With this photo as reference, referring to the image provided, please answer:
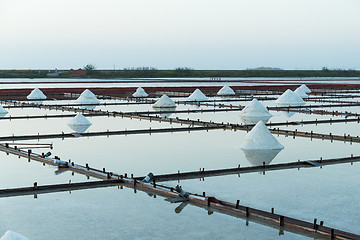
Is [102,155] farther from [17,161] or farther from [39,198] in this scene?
[39,198]

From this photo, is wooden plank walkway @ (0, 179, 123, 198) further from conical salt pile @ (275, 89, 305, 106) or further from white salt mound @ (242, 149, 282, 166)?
Answer: conical salt pile @ (275, 89, 305, 106)

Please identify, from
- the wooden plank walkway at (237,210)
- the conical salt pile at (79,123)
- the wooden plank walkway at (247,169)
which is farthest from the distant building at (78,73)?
the wooden plank walkway at (237,210)

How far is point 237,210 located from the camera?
6.63m

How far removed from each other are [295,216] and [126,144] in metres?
6.27

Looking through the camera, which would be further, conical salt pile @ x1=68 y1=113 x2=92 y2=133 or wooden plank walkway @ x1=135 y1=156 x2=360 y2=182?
conical salt pile @ x1=68 y1=113 x2=92 y2=133

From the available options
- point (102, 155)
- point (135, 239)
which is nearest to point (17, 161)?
point (102, 155)

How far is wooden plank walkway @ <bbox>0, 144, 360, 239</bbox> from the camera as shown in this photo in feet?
19.2

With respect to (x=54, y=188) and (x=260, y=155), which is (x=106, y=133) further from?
(x=54, y=188)

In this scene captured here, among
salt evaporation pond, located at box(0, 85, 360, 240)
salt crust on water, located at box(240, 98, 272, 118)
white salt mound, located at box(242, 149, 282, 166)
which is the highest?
salt crust on water, located at box(240, 98, 272, 118)

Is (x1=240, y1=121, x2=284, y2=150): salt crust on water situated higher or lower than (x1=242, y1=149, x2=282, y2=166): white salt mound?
higher

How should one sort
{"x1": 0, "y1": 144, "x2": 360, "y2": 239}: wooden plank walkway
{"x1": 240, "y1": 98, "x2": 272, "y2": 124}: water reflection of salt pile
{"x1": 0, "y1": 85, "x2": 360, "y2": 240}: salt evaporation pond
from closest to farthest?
{"x1": 0, "y1": 144, "x2": 360, "y2": 239}: wooden plank walkway, {"x1": 0, "y1": 85, "x2": 360, "y2": 240}: salt evaporation pond, {"x1": 240, "y1": 98, "x2": 272, "y2": 124}: water reflection of salt pile

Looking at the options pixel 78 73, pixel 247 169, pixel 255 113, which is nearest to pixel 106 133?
pixel 247 169

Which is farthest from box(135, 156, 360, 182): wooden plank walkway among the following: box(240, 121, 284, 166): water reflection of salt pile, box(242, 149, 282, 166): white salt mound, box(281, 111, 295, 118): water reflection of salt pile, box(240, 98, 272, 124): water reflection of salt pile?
box(281, 111, 295, 118): water reflection of salt pile

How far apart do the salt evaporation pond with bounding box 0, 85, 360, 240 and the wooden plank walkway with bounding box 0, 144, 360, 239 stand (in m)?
0.15
